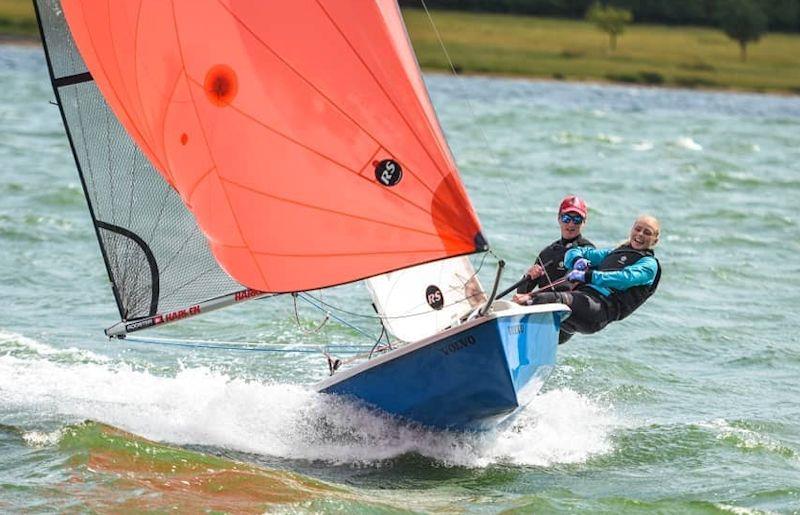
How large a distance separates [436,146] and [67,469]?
292 cm

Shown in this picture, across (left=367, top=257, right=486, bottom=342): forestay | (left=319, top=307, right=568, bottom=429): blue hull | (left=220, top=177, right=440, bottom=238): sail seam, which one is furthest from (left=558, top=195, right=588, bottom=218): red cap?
(left=220, top=177, right=440, bottom=238): sail seam

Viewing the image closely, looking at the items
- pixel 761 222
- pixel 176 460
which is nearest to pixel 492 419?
pixel 176 460

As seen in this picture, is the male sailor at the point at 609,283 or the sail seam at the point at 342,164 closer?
the sail seam at the point at 342,164

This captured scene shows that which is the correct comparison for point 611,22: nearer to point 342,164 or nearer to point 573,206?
point 573,206

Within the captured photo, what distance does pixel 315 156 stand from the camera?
27.5 feet

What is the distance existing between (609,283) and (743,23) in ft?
174

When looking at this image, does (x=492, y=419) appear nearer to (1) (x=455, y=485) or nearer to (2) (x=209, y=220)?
(1) (x=455, y=485)

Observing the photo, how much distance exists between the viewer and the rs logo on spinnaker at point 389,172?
26.9ft

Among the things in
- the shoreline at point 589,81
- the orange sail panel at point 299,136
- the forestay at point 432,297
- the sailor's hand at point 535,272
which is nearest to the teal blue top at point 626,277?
the sailor's hand at point 535,272

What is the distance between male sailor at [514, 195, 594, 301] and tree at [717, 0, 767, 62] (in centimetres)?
→ 5003

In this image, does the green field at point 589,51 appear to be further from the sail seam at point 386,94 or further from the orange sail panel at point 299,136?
the sail seam at point 386,94

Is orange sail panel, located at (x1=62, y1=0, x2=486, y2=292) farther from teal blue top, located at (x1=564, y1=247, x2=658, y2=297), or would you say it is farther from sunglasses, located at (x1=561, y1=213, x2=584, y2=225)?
sunglasses, located at (x1=561, y1=213, x2=584, y2=225)

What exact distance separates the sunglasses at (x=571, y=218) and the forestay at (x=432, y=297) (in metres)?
0.76

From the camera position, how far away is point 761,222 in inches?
780
